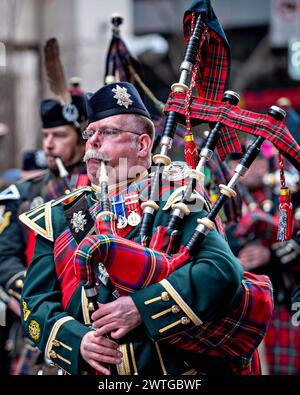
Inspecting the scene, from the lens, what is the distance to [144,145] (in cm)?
382

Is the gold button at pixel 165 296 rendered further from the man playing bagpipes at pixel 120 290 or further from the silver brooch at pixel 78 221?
the silver brooch at pixel 78 221

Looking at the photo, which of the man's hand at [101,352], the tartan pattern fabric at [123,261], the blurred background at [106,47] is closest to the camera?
the tartan pattern fabric at [123,261]

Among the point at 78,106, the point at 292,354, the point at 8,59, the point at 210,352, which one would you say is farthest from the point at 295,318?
the point at 8,59

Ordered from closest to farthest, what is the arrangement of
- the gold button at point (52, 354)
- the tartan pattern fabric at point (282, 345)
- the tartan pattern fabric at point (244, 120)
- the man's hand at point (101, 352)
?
1. the man's hand at point (101, 352)
2. the tartan pattern fabric at point (244, 120)
3. the gold button at point (52, 354)
4. the tartan pattern fabric at point (282, 345)

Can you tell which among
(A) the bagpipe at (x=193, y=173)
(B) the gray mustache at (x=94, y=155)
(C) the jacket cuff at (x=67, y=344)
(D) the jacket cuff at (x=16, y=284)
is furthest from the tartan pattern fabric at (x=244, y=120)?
(D) the jacket cuff at (x=16, y=284)

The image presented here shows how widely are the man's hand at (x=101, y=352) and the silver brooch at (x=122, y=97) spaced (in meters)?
0.93

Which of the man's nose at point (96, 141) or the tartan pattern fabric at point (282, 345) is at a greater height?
the man's nose at point (96, 141)

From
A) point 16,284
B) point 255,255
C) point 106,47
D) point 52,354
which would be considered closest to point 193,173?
point 52,354

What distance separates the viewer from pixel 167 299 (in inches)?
134

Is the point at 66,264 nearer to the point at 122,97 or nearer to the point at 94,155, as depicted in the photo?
the point at 94,155

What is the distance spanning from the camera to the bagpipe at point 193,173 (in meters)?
3.39

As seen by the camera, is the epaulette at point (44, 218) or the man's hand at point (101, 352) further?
the epaulette at point (44, 218)

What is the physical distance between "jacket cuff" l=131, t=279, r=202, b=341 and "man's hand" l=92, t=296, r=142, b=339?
34 mm
